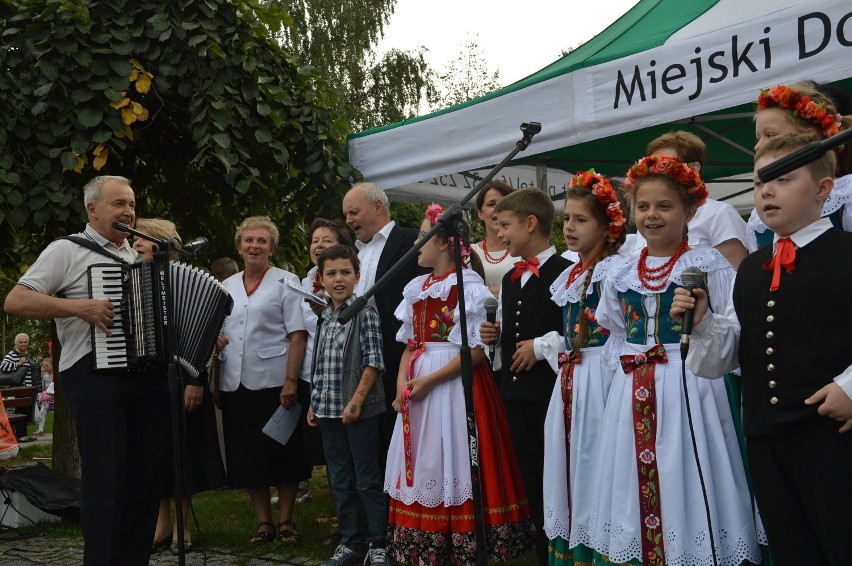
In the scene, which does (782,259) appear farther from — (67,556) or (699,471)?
(67,556)

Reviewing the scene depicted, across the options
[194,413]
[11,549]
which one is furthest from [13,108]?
[11,549]

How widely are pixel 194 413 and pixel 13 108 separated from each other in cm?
236

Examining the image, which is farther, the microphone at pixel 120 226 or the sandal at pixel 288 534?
the sandal at pixel 288 534

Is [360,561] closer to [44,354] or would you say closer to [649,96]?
[649,96]

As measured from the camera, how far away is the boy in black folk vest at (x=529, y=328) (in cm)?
416

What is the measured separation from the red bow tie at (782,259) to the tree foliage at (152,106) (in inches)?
154

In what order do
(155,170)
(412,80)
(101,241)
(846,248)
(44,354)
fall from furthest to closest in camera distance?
1. (44,354)
2. (412,80)
3. (155,170)
4. (101,241)
5. (846,248)

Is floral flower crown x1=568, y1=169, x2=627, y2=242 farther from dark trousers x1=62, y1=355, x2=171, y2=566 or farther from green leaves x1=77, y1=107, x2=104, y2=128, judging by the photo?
green leaves x1=77, y1=107, x2=104, y2=128

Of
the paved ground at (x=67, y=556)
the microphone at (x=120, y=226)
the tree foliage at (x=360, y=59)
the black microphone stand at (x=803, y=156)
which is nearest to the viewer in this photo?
the black microphone stand at (x=803, y=156)

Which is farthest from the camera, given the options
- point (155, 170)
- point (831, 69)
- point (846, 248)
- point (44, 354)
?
point (44, 354)

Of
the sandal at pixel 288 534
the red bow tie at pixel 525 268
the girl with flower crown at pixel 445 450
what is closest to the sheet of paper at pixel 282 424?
the sandal at pixel 288 534

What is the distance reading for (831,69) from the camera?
12.2 feet

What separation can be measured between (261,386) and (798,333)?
3.60 metres

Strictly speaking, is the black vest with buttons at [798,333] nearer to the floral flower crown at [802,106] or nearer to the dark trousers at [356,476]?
the floral flower crown at [802,106]
